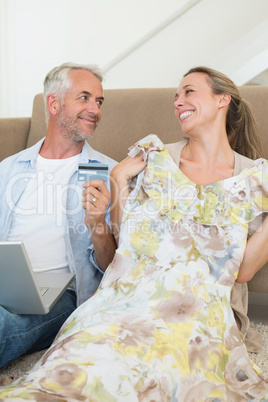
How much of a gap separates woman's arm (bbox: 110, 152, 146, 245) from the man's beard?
1.17ft

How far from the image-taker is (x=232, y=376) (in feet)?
4.03

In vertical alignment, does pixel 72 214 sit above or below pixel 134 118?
below

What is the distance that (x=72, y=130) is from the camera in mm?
1867

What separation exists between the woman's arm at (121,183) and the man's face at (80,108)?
14.6 inches

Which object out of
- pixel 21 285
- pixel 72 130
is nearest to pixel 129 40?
pixel 72 130

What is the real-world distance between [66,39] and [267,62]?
5.78ft

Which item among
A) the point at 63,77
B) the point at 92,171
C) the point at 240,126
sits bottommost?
the point at 92,171

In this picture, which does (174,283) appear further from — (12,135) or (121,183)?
(12,135)

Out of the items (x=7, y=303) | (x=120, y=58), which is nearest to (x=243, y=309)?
(x=7, y=303)

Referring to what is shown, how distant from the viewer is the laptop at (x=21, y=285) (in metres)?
1.16

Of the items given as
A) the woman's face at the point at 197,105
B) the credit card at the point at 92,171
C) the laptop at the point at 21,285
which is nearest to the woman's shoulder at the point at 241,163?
the woman's face at the point at 197,105

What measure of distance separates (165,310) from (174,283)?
0.09 meters

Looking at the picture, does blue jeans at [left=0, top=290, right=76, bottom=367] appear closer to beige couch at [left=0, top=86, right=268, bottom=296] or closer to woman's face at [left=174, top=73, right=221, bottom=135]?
woman's face at [left=174, top=73, right=221, bottom=135]

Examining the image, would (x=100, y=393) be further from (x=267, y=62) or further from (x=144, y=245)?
(x=267, y=62)
